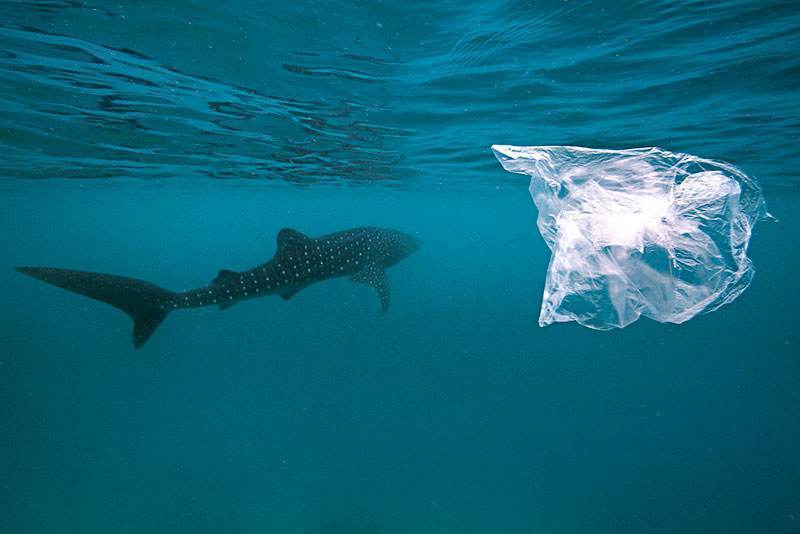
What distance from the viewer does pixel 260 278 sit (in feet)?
25.1

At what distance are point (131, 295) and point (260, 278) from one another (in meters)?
2.02

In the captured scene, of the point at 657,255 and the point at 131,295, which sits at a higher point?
the point at 657,255

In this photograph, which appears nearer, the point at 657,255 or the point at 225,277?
the point at 657,255

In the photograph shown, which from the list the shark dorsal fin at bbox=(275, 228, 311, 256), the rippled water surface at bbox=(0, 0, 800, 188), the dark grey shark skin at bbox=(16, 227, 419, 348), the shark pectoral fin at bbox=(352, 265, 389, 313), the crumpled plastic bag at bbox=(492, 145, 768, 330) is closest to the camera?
the crumpled plastic bag at bbox=(492, 145, 768, 330)

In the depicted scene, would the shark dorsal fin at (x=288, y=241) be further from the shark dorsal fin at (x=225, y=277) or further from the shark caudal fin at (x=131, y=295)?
the shark caudal fin at (x=131, y=295)

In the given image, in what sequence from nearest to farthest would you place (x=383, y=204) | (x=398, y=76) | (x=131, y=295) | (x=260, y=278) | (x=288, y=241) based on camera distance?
(x=131, y=295) < (x=260, y=278) < (x=288, y=241) < (x=398, y=76) < (x=383, y=204)

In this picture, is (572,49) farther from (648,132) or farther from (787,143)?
(787,143)

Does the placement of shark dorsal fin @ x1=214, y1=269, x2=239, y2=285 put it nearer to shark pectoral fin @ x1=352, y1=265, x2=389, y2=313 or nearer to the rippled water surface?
shark pectoral fin @ x1=352, y1=265, x2=389, y2=313

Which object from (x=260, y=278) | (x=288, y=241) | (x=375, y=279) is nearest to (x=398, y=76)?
(x=288, y=241)

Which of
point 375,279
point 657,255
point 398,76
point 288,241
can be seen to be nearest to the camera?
point 657,255

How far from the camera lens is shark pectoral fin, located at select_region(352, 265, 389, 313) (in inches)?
424

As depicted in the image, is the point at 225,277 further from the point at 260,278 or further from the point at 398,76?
the point at 398,76

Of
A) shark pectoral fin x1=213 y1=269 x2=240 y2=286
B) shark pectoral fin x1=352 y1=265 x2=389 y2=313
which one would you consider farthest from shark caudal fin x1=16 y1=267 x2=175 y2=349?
shark pectoral fin x1=352 y1=265 x2=389 y2=313

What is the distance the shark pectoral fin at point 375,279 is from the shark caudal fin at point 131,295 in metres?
4.71
